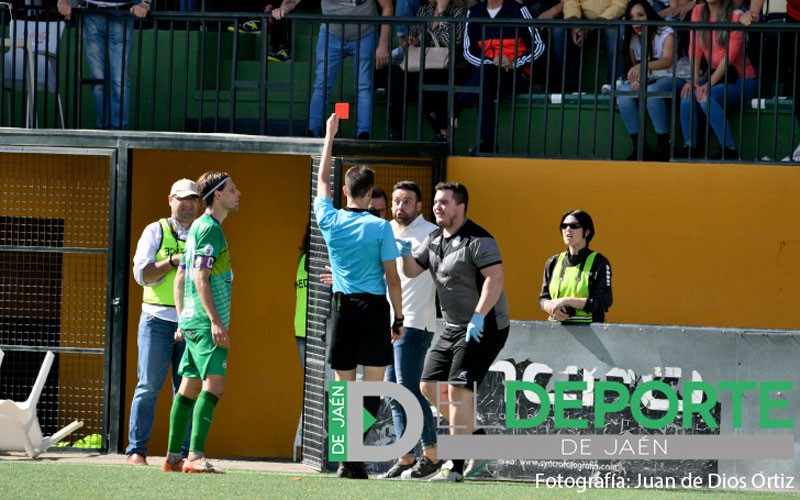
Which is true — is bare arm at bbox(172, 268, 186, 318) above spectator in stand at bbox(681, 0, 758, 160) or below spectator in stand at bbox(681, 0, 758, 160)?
below

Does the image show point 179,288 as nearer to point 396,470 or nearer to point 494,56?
point 396,470

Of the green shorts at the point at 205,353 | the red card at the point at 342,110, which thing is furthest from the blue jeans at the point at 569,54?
the green shorts at the point at 205,353

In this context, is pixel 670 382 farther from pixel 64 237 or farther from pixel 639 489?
pixel 64 237

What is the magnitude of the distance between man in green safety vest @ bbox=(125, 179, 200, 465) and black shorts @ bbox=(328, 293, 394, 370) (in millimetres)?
1814

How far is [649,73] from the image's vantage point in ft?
39.6

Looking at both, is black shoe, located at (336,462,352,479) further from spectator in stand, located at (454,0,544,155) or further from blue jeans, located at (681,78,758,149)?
blue jeans, located at (681,78,758,149)

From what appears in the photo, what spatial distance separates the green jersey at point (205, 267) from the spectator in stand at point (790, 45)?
4.70 meters

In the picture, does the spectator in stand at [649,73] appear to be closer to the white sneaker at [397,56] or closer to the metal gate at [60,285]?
the white sneaker at [397,56]

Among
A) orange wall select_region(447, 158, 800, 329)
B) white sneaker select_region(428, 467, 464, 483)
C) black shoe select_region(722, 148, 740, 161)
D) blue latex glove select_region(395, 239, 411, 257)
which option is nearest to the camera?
white sneaker select_region(428, 467, 464, 483)

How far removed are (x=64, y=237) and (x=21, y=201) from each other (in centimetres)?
47

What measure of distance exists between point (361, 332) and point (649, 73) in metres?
4.52

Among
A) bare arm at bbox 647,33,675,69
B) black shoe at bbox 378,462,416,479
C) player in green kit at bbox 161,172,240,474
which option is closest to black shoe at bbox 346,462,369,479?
black shoe at bbox 378,462,416,479

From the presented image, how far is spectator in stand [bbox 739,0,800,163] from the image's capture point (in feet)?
36.7

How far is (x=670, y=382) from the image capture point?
30.0 feet
